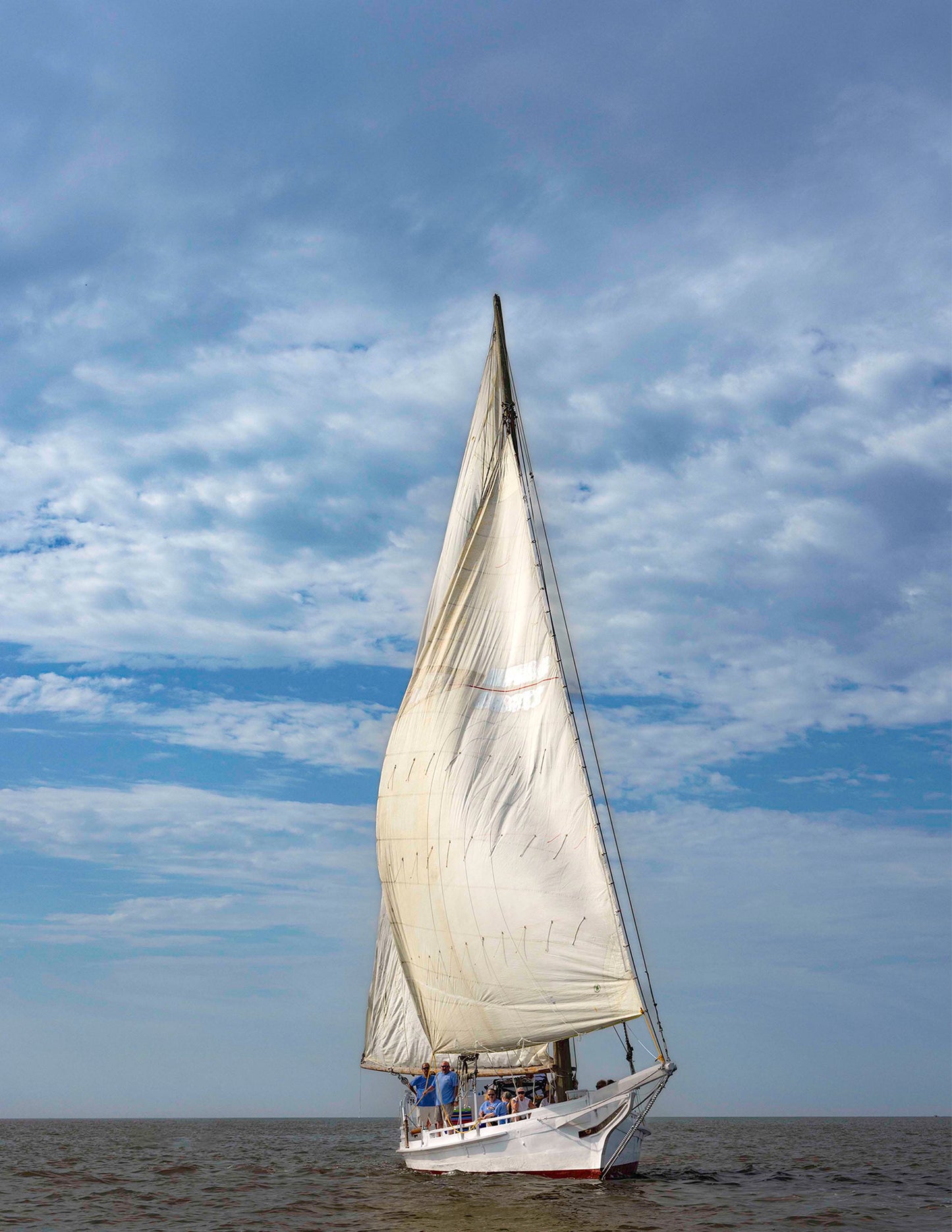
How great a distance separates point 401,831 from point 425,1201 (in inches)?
387

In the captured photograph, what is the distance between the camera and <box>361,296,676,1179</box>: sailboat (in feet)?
91.6

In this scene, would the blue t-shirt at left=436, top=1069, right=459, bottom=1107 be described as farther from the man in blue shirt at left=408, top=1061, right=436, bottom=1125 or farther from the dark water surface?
the dark water surface

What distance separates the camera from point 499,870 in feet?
98.5

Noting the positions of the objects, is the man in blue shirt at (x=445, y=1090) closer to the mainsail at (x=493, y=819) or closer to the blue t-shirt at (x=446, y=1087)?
the blue t-shirt at (x=446, y=1087)

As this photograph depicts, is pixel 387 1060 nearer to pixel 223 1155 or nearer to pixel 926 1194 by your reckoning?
pixel 926 1194

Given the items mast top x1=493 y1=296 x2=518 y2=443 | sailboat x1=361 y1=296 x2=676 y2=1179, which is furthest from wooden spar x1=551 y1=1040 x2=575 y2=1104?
mast top x1=493 y1=296 x2=518 y2=443

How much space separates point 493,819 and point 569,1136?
8243mm

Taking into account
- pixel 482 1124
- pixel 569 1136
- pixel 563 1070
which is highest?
pixel 563 1070

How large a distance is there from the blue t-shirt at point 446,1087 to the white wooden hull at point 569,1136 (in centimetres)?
251

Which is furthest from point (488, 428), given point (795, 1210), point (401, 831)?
point (795, 1210)

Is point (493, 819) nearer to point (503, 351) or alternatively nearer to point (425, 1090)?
point (425, 1090)

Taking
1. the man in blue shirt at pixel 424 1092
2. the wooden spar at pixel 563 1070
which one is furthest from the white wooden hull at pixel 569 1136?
the man in blue shirt at pixel 424 1092

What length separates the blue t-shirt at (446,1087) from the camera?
3075 cm

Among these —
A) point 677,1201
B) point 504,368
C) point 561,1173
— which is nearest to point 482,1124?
point 561,1173
